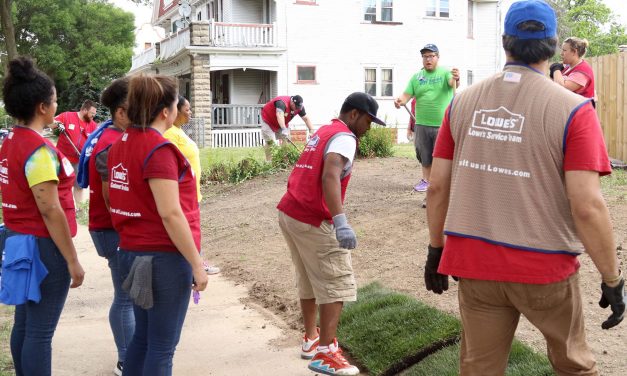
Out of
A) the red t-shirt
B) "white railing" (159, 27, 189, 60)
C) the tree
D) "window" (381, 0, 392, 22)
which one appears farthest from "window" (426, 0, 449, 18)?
the red t-shirt

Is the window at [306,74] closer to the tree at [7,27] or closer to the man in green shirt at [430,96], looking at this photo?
the tree at [7,27]

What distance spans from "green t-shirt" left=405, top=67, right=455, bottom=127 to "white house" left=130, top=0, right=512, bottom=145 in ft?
64.3

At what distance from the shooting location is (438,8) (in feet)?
106

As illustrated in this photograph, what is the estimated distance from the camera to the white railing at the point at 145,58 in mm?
38219

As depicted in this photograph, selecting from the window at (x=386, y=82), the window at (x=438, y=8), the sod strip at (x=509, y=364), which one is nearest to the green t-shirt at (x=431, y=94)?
the sod strip at (x=509, y=364)

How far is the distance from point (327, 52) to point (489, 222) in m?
27.8

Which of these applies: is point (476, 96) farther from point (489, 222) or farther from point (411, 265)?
point (411, 265)

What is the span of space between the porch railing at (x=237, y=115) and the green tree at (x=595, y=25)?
1270 inches

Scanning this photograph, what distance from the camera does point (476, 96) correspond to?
338 cm

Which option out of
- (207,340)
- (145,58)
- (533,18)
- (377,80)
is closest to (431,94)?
(207,340)

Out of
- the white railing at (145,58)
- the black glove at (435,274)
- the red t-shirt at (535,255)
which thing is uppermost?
the white railing at (145,58)

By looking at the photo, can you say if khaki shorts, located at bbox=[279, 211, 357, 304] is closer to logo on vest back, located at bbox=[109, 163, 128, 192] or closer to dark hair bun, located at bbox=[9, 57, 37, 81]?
logo on vest back, located at bbox=[109, 163, 128, 192]

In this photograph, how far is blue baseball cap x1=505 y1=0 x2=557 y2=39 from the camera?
326 cm

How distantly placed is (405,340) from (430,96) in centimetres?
501
